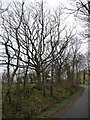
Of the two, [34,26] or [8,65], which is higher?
[34,26]

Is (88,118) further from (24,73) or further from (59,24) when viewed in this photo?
(59,24)

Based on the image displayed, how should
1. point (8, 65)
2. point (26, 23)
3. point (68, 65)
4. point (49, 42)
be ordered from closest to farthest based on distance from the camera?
1. point (8, 65)
2. point (26, 23)
3. point (49, 42)
4. point (68, 65)

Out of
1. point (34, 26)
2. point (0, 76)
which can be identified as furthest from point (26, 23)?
point (0, 76)

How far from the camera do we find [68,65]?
5716 centimetres

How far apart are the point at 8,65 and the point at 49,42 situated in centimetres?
2162

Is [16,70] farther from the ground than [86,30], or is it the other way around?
[86,30]

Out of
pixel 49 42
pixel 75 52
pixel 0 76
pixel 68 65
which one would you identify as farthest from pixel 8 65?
pixel 75 52

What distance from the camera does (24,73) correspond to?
22.0 meters

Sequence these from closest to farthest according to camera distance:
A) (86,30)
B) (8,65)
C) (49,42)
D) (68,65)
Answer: (8,65), (86,30), (49,42), (68,65)

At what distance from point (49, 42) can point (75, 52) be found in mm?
22654

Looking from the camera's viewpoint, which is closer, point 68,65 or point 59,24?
point 59,24

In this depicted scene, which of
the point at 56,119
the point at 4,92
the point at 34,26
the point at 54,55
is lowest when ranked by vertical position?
the point at 56,119

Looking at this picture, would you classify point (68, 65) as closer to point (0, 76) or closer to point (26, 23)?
point (26, 23)

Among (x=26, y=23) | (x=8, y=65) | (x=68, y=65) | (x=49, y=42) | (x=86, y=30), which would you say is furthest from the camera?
(x=68, y=65)
